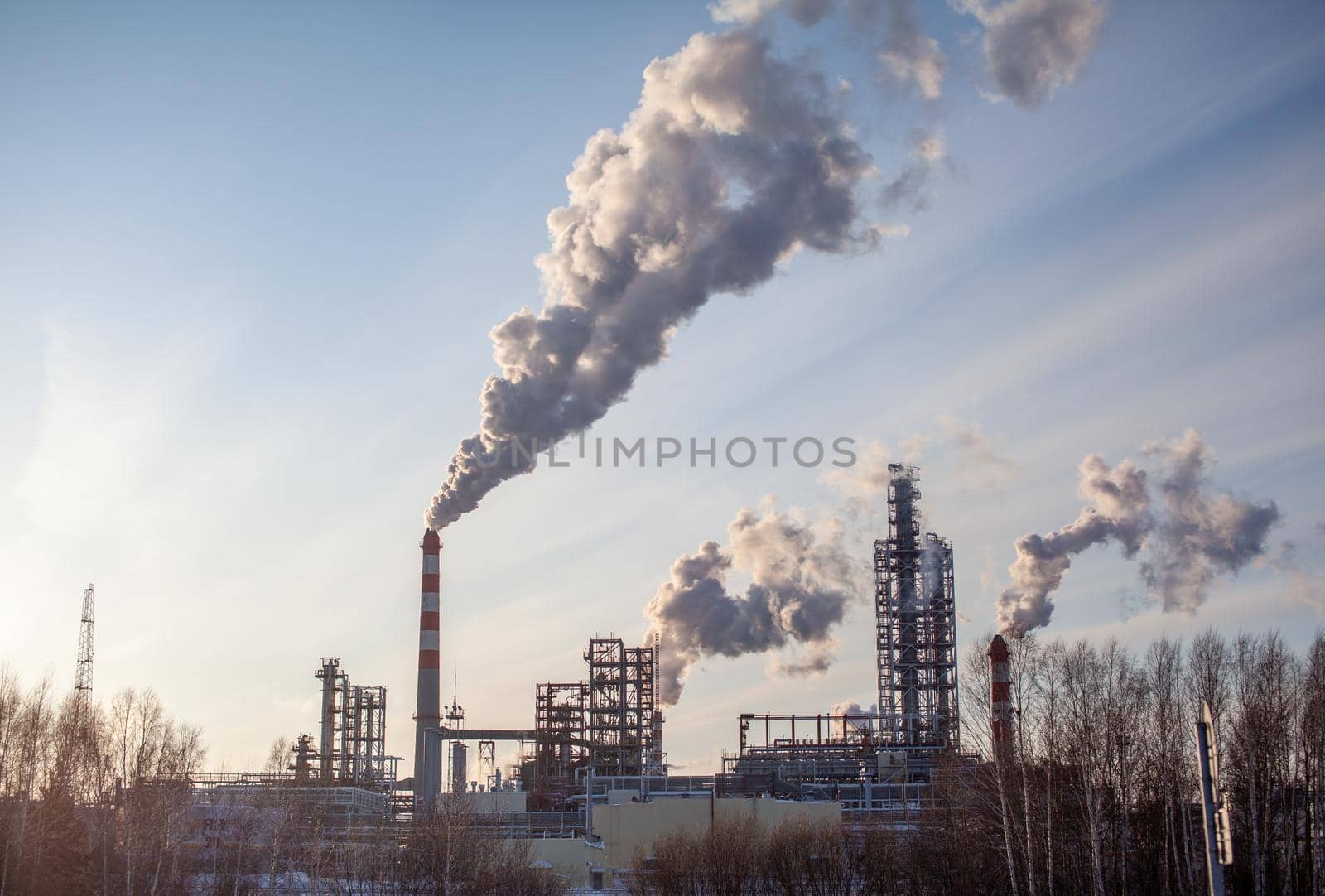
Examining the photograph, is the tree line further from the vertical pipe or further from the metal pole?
the vertical pipe

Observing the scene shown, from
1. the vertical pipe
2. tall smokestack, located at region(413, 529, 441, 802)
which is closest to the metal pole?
tall smokestack, located at region(413, 529, 441, 802)

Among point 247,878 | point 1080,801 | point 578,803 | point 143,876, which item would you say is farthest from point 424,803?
point 1080,801

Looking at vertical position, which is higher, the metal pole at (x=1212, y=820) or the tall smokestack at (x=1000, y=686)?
the tall smokestack at (x=1000, y=686)

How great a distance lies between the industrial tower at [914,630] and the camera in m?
72.0

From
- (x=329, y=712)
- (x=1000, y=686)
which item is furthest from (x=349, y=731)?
(x=1000, y=686)

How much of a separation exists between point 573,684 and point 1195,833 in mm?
37183

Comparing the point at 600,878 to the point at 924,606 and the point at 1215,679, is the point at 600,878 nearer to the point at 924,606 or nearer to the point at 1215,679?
the point at 1215,679

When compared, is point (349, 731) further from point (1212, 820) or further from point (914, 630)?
point (1212, 820)

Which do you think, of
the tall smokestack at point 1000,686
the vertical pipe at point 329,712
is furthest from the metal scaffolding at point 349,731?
the tall smokestack at point 1000,686

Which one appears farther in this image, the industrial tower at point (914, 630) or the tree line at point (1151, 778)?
the industrial tower at point (914, 630)

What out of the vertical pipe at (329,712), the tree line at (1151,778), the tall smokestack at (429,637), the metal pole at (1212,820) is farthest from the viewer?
the vertical pipe at (329,712)

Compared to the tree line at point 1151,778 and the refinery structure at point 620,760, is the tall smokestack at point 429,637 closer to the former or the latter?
the refinery structure at point 620,760

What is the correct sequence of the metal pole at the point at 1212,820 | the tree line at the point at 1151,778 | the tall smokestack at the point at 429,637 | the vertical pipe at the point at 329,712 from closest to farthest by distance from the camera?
the metal pole at the point at 1212,820 < the tree line at the point at 1151,778 < the tall smokestack at the point at 429,637 < the vertical pipe at the point at 329,712

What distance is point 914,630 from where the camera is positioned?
7306 cm
